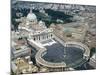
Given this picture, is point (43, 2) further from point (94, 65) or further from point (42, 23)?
point (94, 65)

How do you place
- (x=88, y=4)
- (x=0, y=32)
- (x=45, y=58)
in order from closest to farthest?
1. (x=0, y=32)
2. (x=45, y=58)
3. (x=88, y=4)

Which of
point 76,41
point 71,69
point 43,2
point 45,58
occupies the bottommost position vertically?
point 71,69

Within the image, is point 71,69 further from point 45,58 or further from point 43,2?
point 43,2

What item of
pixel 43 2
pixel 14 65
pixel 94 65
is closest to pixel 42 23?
pixel 43 2

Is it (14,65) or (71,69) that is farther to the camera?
(71,69)

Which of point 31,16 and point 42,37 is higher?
point 31,16

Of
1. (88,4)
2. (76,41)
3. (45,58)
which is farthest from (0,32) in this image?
(88,4)

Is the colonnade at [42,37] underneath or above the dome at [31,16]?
underneath

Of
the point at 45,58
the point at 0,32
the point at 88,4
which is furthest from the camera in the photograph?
the point at 88,4

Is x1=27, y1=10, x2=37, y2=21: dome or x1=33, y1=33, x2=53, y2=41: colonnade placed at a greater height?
x1=27, y1=10, x2=37, y2=21: dome

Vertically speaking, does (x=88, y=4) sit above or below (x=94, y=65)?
above
